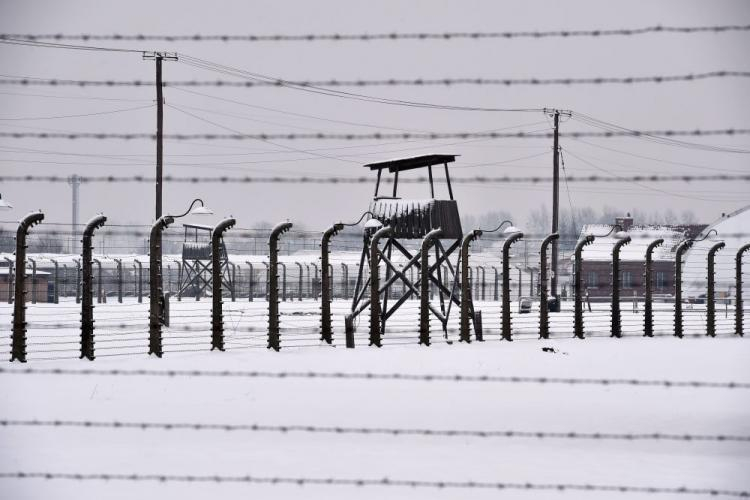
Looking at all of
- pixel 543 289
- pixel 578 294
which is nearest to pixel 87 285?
pixel 543 289

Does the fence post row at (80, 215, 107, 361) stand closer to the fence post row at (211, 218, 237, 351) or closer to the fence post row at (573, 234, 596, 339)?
the fence post row at (211, 218, 237, 351)

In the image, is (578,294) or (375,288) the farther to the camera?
(578,294)

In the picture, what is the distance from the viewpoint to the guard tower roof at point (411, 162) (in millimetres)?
18598

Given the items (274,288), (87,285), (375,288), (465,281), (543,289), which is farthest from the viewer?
(543,289)

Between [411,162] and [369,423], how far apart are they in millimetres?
11439

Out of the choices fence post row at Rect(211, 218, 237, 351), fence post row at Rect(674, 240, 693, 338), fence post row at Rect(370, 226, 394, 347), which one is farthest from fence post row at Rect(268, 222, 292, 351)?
fence post row at Rect(674, 240, 693, 338)

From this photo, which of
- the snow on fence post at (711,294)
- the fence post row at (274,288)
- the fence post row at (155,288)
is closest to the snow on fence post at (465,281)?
the fence post row at (274,288)

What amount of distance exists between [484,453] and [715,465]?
1.76 metres

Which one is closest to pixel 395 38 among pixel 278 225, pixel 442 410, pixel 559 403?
pixel 442 410

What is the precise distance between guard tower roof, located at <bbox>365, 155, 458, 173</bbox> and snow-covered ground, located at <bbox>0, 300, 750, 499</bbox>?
5471 millimetres

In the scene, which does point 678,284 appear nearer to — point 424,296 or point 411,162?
point 411,162

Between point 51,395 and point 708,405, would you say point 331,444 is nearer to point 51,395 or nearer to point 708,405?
point 51,395

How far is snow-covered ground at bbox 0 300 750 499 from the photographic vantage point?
250 inches

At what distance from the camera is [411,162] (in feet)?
63.4
